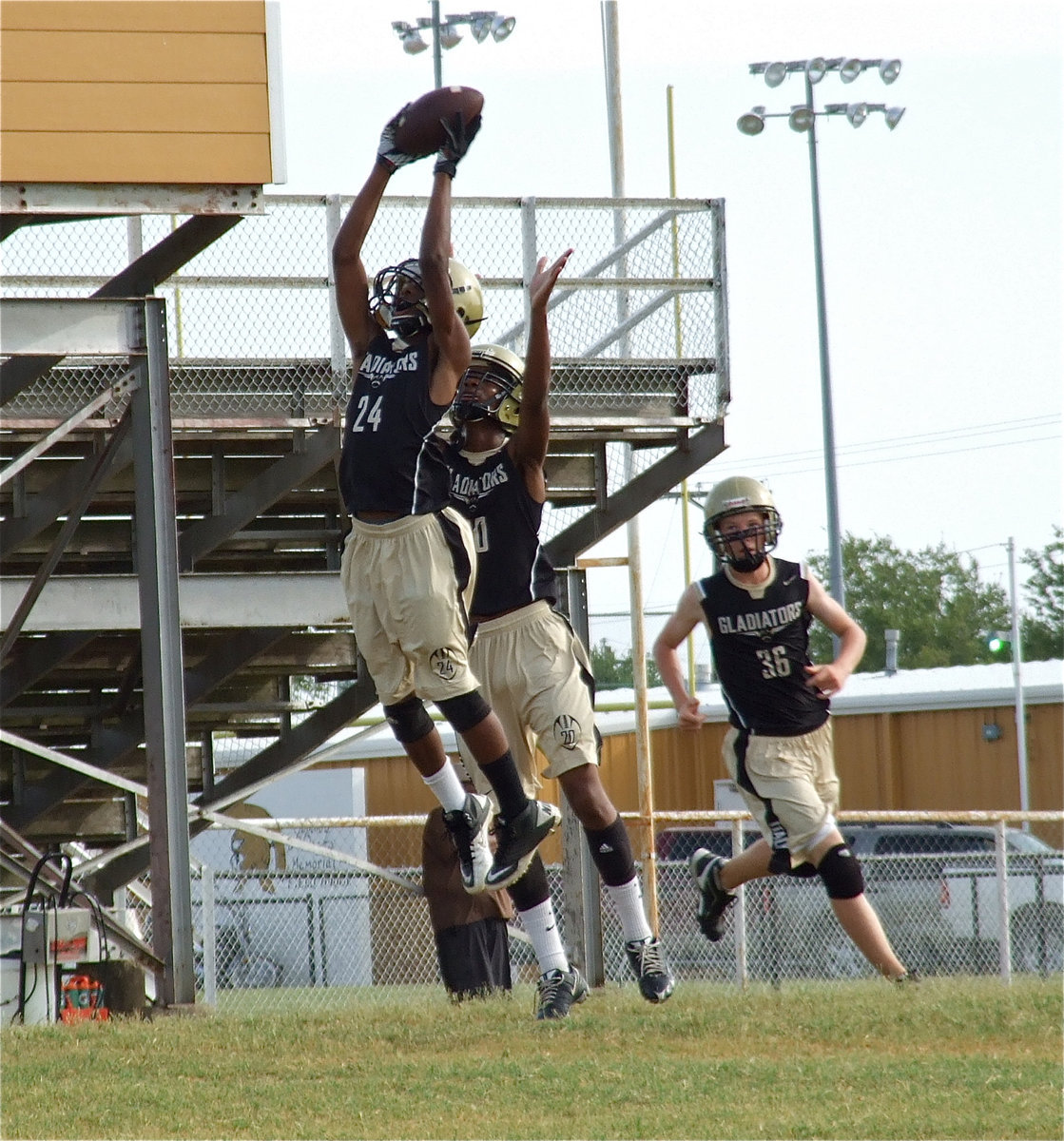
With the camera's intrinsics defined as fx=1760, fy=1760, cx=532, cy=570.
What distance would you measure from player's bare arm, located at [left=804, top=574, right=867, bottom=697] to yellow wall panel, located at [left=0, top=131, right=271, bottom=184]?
3419 millimetres

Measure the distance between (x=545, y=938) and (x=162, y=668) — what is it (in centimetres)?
253

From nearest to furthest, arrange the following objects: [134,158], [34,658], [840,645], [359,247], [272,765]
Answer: [359,247]
[840,645]
[134,158]
[34,658]
[272,765]

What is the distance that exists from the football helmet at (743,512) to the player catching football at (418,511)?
5.45 ft

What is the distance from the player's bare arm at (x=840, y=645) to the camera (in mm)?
7938

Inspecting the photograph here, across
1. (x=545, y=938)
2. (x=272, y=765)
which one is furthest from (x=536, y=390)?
(x=272, y=765)

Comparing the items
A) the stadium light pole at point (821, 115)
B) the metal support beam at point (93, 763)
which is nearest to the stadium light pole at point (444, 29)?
the stadium light pole at point (821, 115)

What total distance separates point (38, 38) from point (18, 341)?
1.46 metres

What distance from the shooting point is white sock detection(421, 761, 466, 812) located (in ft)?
24.1

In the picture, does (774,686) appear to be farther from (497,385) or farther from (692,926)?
(692,926)

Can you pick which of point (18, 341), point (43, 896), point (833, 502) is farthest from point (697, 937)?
point (833, 502)

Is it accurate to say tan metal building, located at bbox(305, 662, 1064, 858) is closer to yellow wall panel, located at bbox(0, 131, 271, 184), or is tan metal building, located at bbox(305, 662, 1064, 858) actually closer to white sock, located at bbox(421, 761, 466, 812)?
yellow wall panel, located at bbox(0, 131, 271, 184)

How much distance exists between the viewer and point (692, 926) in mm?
17859

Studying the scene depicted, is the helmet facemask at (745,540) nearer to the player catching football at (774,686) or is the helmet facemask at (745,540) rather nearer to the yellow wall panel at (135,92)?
the player catching football at (774,686)

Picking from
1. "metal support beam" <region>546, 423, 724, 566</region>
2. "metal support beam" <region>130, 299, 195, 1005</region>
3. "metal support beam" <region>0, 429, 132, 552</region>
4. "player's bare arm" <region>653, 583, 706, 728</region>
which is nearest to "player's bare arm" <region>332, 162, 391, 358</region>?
"metal support beam" <region>130, 299, 195, 1005</region>
